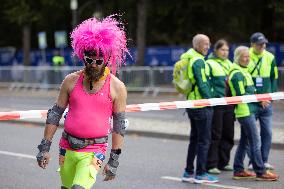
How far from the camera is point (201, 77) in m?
8.65

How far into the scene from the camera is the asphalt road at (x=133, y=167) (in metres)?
8.80

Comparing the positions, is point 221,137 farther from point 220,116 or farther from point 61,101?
point 61,101

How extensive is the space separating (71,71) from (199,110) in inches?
802

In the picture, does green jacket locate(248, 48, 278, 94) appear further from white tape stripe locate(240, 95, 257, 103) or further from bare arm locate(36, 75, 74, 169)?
bare arm locate(36, 75, 74, 169)

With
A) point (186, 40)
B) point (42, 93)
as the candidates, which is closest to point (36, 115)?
point (42, 93)

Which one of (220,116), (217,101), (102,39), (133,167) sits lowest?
(133,167)

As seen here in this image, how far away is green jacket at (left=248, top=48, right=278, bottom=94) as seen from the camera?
9.52 meters

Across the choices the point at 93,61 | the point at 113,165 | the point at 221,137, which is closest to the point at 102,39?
the point at 93,61

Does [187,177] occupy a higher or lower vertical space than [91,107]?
lower

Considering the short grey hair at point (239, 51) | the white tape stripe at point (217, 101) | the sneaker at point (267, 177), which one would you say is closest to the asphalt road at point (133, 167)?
the sneaker at point (267, 177)

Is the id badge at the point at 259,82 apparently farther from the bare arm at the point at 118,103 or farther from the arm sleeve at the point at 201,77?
the bare arm at the point at 118,103

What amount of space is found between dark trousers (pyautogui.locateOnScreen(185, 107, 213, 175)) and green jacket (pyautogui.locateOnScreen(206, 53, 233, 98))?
0.73 meters

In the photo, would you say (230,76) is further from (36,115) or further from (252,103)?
(36,115)

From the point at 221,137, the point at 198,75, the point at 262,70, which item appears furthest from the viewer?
the point at 221,137
